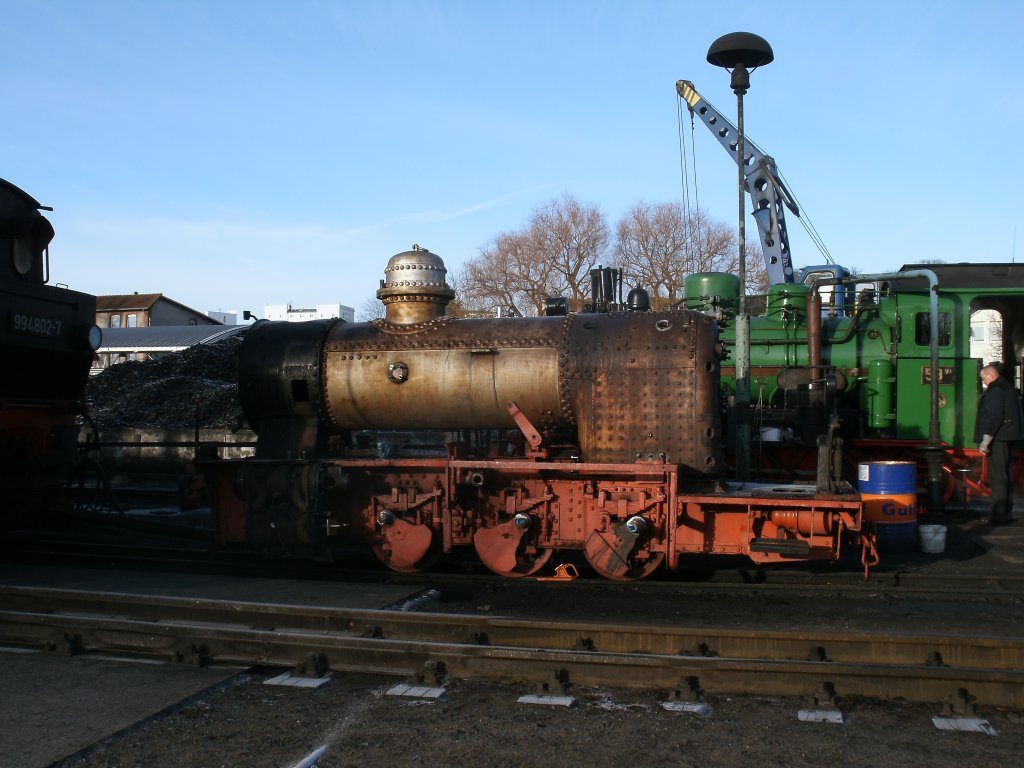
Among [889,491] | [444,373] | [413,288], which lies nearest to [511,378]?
[444,373]

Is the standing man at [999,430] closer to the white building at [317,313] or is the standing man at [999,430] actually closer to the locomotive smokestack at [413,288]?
the locomotive smokestack at [413,288]

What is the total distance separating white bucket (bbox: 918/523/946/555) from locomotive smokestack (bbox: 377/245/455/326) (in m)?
5.83

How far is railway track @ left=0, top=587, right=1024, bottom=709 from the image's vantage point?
16.0ft

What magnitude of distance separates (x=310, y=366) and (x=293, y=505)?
141 centimetres

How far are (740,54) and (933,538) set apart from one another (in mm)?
6994

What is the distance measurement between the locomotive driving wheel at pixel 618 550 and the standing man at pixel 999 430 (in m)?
5.27

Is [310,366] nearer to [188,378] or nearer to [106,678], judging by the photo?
[106,678]

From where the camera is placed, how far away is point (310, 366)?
8.40 m

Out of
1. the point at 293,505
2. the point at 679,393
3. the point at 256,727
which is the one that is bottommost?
the point at 256,727

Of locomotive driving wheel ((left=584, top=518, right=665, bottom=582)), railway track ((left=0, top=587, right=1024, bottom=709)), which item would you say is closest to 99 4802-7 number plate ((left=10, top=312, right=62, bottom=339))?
railway track ((left=0, top=587, right=1024, bottom=709))

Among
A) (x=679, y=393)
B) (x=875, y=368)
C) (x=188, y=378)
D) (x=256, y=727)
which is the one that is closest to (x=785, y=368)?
(x=875, y=368)

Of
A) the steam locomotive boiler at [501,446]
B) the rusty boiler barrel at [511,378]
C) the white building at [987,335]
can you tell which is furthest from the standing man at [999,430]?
the white building at [987,335]

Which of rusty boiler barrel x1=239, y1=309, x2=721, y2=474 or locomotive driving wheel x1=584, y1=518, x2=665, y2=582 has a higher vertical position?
rusty boiler barrel x1=239, y1=309, x2=721, y2=474

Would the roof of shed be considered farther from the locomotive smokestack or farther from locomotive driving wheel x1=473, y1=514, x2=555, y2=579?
locomotive driving wheel x1=473, y1=514, x2=555, y2=579
